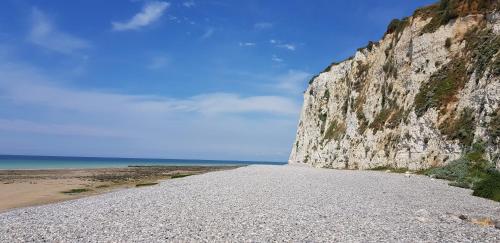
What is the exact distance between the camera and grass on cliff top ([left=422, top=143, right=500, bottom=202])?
23.6 meters

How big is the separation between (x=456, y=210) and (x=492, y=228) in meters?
3.56

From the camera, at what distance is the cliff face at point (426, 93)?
3266cm

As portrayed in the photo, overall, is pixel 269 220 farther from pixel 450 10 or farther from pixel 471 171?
pixel 450 10

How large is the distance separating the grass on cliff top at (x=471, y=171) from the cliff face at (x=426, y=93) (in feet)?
2.51

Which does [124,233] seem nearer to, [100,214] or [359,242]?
[100,214]

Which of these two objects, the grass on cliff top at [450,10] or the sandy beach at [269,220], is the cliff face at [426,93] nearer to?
the grass on cliff top at [450,10]

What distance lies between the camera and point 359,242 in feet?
34.6

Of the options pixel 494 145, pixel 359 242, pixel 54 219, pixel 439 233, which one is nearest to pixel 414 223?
pixel 439 233

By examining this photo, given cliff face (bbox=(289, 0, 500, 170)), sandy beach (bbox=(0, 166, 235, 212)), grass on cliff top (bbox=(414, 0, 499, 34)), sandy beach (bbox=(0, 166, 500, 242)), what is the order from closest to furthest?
sandy beach (bbox=(0, 166, 500, 242))
sandy beach (bbox=(0, 166, 235, 212))
cliff face (bbox=(289, 0, 500, 170))
grass on cliff top (bbox=(414, 0, 499, 34))

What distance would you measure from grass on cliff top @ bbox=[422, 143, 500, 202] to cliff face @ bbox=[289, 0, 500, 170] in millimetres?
764

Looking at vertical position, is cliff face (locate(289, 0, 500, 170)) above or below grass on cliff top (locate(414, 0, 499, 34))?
below

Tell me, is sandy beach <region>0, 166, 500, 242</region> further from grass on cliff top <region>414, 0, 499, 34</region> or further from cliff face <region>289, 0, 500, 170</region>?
grass on cliff top <region>414, 0, 499, 34</region>

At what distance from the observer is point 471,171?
28125 mm

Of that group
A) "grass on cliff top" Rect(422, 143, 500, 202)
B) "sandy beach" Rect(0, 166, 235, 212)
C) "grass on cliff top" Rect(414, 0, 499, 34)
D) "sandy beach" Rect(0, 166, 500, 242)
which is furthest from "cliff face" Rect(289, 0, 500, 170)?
"sandy beach" Rect(0, 166, 235, 212)
